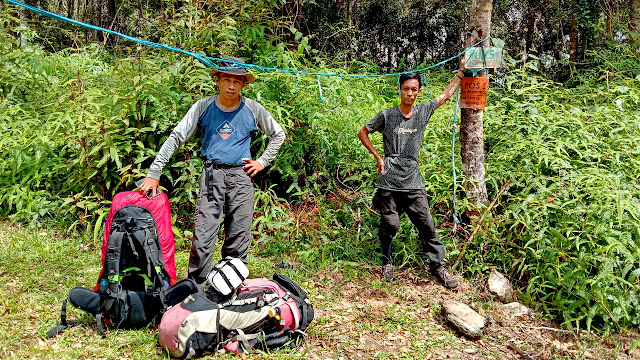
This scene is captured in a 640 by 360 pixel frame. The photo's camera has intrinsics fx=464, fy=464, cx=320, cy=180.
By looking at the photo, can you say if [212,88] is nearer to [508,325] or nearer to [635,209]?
[508,325]

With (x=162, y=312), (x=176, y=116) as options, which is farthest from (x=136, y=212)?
(x=176, y=116)

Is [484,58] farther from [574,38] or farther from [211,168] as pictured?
[574,38]

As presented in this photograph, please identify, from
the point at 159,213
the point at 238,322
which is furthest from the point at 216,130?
the point at 238,322

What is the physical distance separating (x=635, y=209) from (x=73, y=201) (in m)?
5.14

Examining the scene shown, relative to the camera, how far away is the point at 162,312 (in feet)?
10.6

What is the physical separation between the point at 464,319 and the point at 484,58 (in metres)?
2.30

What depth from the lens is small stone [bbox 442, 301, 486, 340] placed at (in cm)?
329

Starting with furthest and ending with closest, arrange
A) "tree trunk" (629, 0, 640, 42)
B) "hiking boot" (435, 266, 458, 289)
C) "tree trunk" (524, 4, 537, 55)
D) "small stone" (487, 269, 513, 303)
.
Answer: "tree trunk" (524, 4, 537, 55), "tree trunk" (629, 0, 640, 42), "hiking boot" (435, 266, 458, 289), "small stone" (487, 269, 513, 303)

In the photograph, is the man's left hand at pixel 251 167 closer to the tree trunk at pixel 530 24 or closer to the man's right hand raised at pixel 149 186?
the man's right hand raised at pixel 149 186

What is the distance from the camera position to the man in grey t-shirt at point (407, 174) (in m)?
A: 4.00

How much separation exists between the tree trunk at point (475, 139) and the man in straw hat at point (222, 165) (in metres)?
2.05

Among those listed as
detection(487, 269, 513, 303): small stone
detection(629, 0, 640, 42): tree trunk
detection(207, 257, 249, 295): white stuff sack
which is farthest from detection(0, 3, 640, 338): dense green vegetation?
detection(629, 0, 640, 42): tree trunk

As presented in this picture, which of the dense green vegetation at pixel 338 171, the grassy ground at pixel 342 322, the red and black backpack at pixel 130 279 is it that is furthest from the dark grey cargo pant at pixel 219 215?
the dense green vegetation at pixel 338 171

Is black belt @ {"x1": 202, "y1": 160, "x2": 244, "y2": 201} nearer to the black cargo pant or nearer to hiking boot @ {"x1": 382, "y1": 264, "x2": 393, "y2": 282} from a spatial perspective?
the black cargo pant
